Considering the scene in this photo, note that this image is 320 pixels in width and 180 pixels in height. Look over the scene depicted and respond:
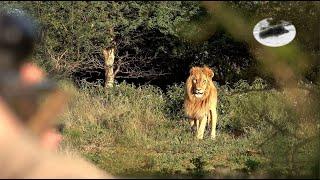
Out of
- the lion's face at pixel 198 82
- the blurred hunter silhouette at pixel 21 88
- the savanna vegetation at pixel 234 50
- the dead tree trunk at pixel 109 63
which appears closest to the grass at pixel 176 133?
the savanna vegetation at pixel 234 50

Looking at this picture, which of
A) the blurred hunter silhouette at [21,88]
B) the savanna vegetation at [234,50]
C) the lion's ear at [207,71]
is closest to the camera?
the blurred hunter silhouette at [21,88]

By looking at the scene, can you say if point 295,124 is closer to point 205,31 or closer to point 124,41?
point 205,31

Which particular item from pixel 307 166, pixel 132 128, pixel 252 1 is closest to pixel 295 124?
pixel 307 166

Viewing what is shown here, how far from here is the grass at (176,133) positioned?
1792mm

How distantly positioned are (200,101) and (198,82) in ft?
1.16

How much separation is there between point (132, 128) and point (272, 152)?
9.87 ft

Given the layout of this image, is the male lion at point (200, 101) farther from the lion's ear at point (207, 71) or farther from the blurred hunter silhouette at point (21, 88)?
the blurred hunter silhouette at point (21, 88)

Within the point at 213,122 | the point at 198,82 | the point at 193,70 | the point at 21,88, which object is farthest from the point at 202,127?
the point at 21,88

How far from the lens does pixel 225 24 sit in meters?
1.77

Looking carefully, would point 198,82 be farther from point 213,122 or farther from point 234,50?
point 234,50

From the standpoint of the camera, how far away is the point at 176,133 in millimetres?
5477

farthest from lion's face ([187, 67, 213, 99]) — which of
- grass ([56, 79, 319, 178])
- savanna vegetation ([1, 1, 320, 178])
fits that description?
savanna vegetation ([1, 1, 320, 178])

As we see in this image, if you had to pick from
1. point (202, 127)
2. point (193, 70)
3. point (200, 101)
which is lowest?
point (202, 127)

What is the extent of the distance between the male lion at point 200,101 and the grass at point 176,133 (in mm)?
117
